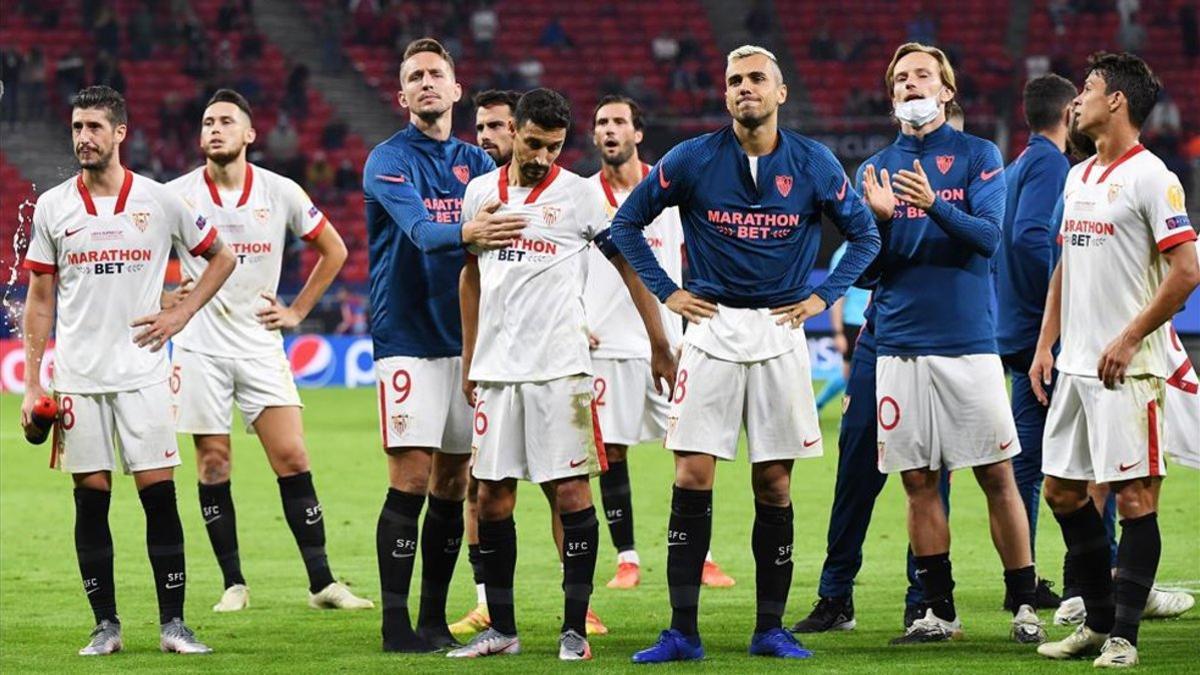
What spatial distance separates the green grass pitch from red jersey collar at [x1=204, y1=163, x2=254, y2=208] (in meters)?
2.00

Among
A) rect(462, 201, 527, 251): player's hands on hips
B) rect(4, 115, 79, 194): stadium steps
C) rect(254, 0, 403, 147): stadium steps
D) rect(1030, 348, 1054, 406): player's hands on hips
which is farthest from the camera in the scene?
rect(254, 0, 403, 147): stadium steps

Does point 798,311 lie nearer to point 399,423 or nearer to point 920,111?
point 920,111

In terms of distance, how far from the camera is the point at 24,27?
1245 inches

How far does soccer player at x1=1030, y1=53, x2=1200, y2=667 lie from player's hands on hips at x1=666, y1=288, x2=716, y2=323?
4.48 feet

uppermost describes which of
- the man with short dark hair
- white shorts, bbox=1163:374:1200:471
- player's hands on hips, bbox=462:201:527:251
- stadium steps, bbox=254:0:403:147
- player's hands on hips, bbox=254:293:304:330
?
stadium steps, bbox=254:0:403:147

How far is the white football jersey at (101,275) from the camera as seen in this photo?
7.62 m

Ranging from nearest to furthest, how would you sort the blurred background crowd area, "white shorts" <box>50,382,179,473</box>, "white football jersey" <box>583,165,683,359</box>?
1. "white shorts" <box>50,382,179,473</box>
2. "white football jersey" <box>583,165,683,359</box>
3. the blurred background crowd area

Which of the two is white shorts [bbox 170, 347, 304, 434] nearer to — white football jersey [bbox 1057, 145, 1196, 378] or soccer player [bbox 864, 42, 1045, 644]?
soccer player [bbox 864, 42, 1045, 644]

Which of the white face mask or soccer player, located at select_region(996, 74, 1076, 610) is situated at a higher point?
the white face mask

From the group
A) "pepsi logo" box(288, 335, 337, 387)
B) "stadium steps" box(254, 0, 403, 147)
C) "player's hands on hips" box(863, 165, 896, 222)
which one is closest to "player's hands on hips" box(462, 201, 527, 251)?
"player's hands on hips" box(863, 165, 896, 222)

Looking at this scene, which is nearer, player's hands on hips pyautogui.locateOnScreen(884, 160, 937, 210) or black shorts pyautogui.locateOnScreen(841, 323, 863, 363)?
player's hands on hips pyautogui.locateOnScreen(884, 160, 937, 210)

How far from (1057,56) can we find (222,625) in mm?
26952

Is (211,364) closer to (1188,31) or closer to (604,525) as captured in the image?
(604,525)

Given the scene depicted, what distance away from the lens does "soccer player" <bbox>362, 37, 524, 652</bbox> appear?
7.84m
